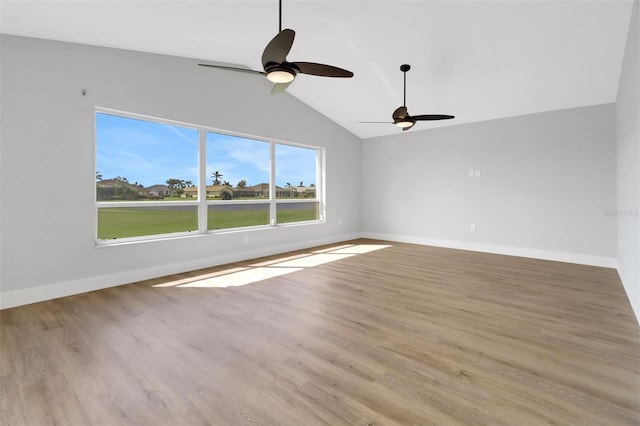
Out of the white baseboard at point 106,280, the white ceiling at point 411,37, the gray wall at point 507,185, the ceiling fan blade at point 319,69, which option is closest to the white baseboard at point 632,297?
the gray wall at point 507,185

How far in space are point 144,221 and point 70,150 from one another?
1238 mm

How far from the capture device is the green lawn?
3891mm

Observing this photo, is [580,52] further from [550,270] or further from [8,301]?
[8,301]

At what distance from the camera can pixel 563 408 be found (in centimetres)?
157

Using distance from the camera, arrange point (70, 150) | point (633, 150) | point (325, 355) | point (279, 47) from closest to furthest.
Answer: point (325, 355), point (279, 47), point (633, 150), point (70, 150)

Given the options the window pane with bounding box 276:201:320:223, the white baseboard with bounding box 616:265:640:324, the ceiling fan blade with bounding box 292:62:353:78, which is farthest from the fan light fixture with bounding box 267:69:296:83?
the white baseboard with bounding box 616:265:640:324

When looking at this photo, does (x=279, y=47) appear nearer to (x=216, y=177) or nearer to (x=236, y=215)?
(x=216, y=177)

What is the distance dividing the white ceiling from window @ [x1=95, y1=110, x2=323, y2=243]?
43.8 inches

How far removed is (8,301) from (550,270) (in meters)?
6.86

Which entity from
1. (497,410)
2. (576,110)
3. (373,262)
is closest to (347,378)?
(497,410)

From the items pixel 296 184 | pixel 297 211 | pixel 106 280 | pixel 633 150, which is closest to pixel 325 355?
pixel 106 280

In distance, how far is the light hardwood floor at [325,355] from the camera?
1572 millimetres

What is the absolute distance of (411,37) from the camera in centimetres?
378

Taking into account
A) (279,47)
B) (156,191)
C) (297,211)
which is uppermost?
(279,47)
